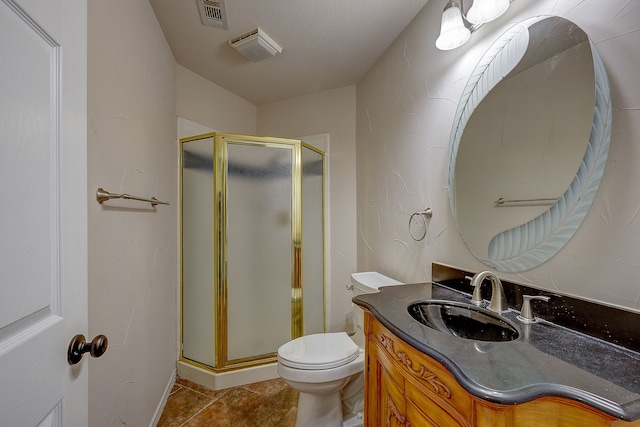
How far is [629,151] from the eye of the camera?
0.70 metres

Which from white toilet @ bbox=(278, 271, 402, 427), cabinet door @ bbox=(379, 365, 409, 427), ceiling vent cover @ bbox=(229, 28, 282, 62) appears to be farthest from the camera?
ceiling vent cover @ bbox=(229, 28, 282, 62)

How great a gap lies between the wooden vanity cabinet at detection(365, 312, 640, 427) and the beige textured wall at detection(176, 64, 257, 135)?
2.12 metres

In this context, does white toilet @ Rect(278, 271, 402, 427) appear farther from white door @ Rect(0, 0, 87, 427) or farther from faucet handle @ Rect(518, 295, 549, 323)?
white door @ Rect(0, 0, 87, 427)

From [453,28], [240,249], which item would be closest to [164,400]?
[240,249]

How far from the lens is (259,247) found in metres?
2.07

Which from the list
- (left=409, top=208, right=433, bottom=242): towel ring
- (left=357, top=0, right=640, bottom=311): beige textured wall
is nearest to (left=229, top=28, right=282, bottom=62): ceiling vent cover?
(left=357, top=0, right=640, bottom=311): beige textured wall

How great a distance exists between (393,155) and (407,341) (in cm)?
132

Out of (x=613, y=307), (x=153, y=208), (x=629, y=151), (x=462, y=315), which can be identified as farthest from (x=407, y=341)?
(x=153, y=208)

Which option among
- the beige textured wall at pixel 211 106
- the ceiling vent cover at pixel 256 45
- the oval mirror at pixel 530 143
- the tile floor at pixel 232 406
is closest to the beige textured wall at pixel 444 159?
the oval mirror at pixel 530 143

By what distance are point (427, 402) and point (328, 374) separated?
2.43 feet

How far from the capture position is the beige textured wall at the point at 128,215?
101cm

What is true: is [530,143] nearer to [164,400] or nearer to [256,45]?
[256,45]

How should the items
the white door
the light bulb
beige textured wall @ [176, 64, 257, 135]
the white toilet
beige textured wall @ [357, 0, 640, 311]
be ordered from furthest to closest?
beige textured wall @ [176, 64, 257, 135], the white toilet, the light bulb, beige textured wall @ [357, 0, 640, 311], the white door

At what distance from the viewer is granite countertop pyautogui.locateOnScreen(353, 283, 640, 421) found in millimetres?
502
